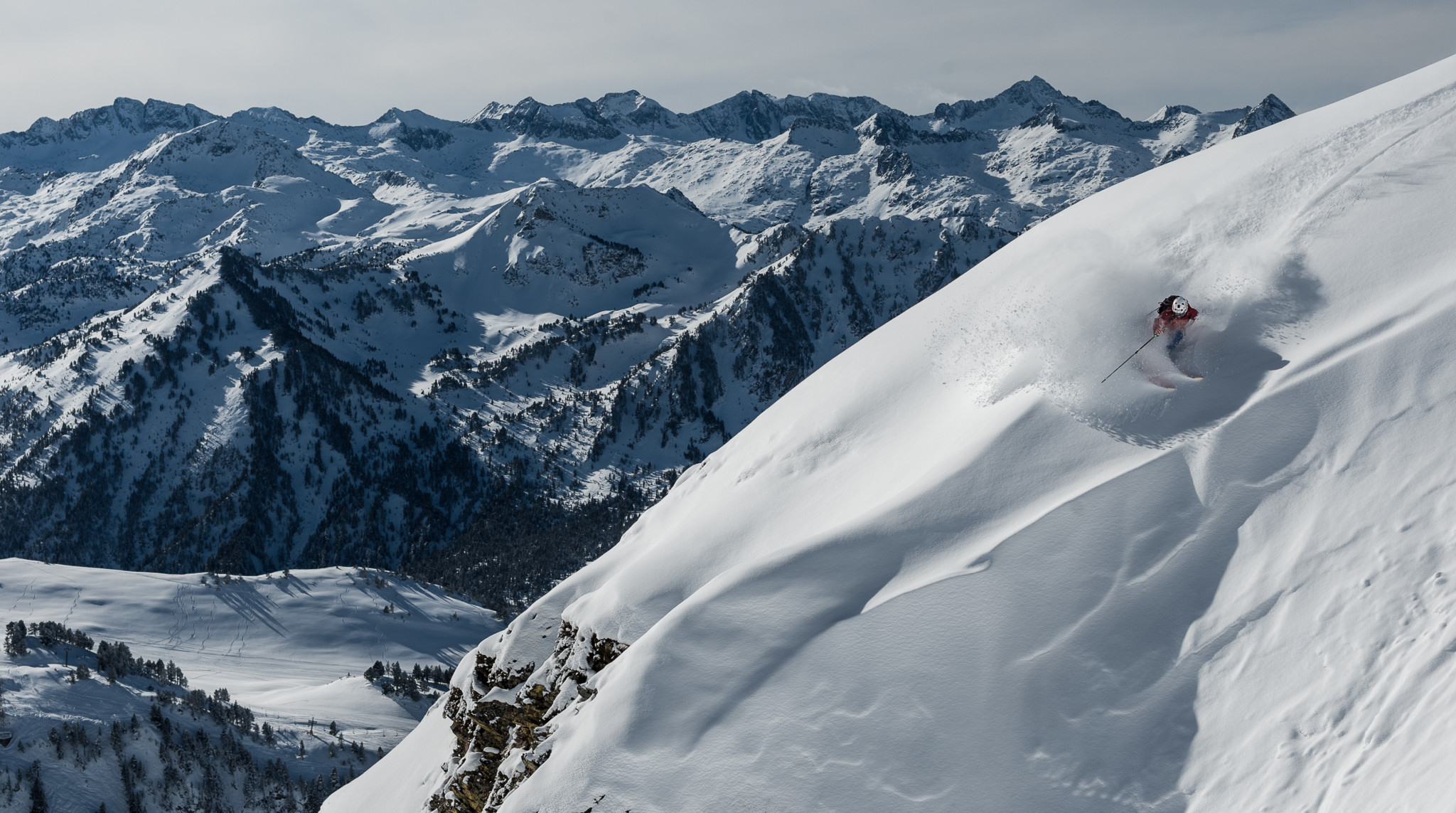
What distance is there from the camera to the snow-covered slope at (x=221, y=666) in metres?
88.9

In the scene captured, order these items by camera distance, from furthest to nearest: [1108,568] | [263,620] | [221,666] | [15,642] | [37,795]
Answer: [263,620] → [221,666] → [15,642] → [37,795] → [1108,568]

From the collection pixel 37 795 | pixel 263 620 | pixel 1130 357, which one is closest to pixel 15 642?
pixel 37 795

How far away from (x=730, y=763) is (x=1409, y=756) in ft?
37.7

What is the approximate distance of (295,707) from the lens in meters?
112

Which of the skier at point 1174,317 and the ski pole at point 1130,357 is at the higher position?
the skier at point 1174,317

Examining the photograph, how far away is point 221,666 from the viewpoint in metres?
132

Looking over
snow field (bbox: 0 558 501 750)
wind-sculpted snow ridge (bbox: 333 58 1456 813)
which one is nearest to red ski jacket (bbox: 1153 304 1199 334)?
wind-sculpted snow ridge (bbox: 333 58 1456 813)

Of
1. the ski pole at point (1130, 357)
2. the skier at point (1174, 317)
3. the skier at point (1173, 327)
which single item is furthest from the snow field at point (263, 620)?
the skier at point (1174, 317)

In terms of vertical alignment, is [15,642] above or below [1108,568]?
below

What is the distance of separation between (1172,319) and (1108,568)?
7513 millimetres

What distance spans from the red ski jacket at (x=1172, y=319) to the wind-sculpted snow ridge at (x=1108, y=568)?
499 mm

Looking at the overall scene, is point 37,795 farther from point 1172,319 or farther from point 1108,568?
point 1172,319

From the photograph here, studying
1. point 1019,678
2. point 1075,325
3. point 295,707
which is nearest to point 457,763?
point 1019,678

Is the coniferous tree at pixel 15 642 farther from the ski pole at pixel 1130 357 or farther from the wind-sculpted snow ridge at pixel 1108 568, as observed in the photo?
the ski pole at pixel 1130 357
